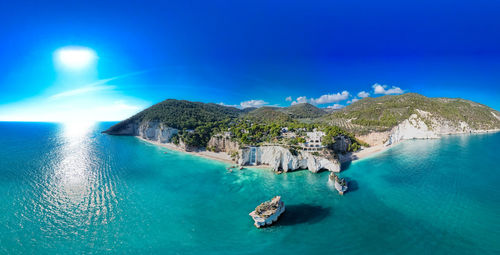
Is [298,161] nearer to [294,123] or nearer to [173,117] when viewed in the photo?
[294,123]

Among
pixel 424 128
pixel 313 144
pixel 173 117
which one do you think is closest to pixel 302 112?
pixel 424 128

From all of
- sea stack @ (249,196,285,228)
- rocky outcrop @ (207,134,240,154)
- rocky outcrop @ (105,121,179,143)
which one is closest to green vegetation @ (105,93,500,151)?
rocky outcrop @ (105,121,179,143)

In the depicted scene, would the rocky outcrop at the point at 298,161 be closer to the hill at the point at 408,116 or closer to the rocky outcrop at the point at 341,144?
the rocky outcrop at the point at 341,144

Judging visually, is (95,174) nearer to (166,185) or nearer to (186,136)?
(166,185)

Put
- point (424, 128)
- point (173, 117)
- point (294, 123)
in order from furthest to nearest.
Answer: point (173, 117), point (424, 128), point (294, 123)

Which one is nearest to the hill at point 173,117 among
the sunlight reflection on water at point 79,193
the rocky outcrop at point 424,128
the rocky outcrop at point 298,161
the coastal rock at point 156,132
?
the coastal rock at point 156,132

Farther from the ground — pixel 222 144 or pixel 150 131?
pixel 150 131

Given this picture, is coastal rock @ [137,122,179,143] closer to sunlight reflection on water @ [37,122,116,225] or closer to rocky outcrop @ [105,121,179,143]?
rocky outcrop @ [105,121,179,143]
